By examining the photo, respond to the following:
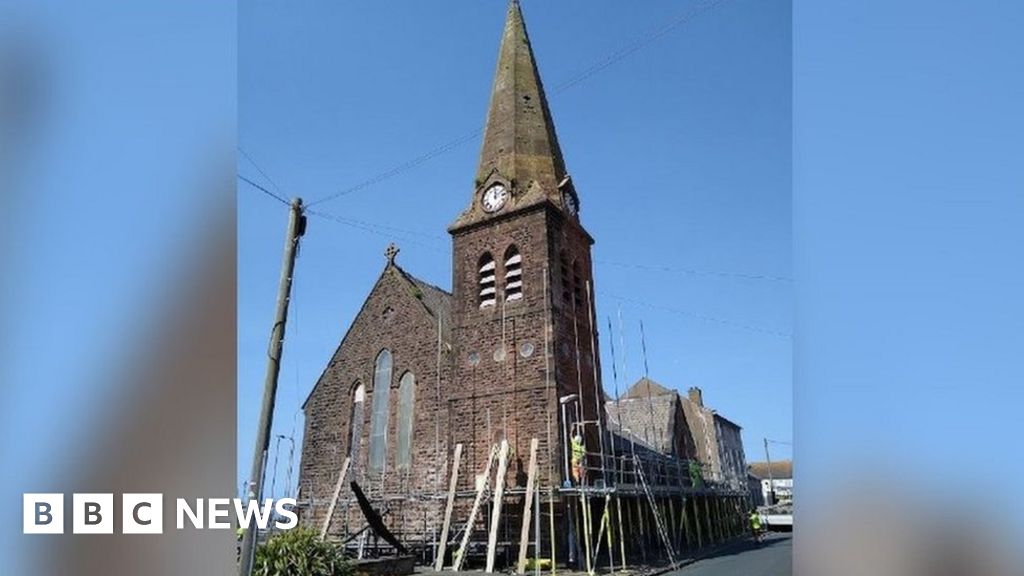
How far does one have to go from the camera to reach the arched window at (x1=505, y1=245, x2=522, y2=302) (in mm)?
17953

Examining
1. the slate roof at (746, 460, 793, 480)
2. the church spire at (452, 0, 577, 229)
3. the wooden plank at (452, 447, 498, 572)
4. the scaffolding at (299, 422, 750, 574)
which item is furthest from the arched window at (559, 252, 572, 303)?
the slate roof at (746, 460, 793, 480)

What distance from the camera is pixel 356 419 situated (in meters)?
19.5

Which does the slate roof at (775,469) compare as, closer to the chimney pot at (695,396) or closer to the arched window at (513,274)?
the chimney pot at (695,396)

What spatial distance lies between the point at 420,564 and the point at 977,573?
13033 mm

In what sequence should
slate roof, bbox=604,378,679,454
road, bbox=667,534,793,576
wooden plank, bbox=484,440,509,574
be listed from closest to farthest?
wooden plank, bbox=484,440,509,574 → road, bbox=667,534,793,576 → slate roof, bbox=604,378,679,454

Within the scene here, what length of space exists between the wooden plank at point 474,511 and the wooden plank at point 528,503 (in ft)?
2.86

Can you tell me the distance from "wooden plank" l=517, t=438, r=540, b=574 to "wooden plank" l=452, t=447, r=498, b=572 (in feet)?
2.86

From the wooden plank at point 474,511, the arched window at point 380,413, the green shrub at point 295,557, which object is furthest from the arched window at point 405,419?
the green shrub at point 295,557

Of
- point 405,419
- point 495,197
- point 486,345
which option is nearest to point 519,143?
point 495,197

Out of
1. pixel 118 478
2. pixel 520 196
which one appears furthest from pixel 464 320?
pixel 118 478

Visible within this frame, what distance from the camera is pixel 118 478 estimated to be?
6.23 meters

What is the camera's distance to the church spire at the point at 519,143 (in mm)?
18672

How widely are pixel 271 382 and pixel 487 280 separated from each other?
11518mm

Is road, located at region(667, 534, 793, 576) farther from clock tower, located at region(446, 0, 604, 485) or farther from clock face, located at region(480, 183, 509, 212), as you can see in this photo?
clock face, located at region(480, 183, 509, 212)
